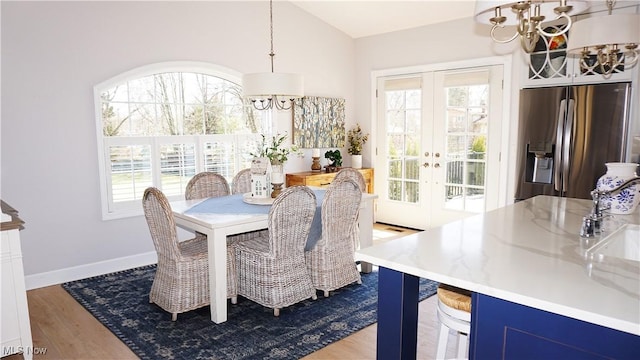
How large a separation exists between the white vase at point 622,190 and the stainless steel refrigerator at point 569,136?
178 cm

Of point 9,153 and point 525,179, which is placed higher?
point 9,153

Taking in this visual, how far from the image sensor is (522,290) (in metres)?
1.34

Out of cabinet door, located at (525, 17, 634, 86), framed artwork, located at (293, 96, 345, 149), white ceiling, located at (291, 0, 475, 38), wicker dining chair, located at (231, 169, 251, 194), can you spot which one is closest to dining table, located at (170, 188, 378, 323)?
wicker dining chair, located at (231, 169, 251, 194)

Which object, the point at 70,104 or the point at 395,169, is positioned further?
the point at 395,169

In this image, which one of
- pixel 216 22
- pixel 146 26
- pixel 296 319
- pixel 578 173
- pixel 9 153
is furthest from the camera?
pixel 216 22

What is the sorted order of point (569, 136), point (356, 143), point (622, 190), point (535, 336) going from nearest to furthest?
1. point (535, 336)
2. point (622, 190)
3. point (569, 136)
4. point (356, 143)

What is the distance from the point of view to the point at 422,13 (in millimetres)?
5199

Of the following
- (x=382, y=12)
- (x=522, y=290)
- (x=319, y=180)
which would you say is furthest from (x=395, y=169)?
(x=522, y=290)

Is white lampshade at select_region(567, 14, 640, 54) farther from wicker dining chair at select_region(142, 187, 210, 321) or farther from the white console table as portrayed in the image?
the white console table

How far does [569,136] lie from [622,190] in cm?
198

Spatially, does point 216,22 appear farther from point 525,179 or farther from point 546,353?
point 546,353

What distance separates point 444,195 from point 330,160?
5.16 ft

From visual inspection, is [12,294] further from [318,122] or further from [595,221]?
[318,122]

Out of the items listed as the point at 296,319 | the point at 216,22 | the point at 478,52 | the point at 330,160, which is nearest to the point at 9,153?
the point at 216,22
